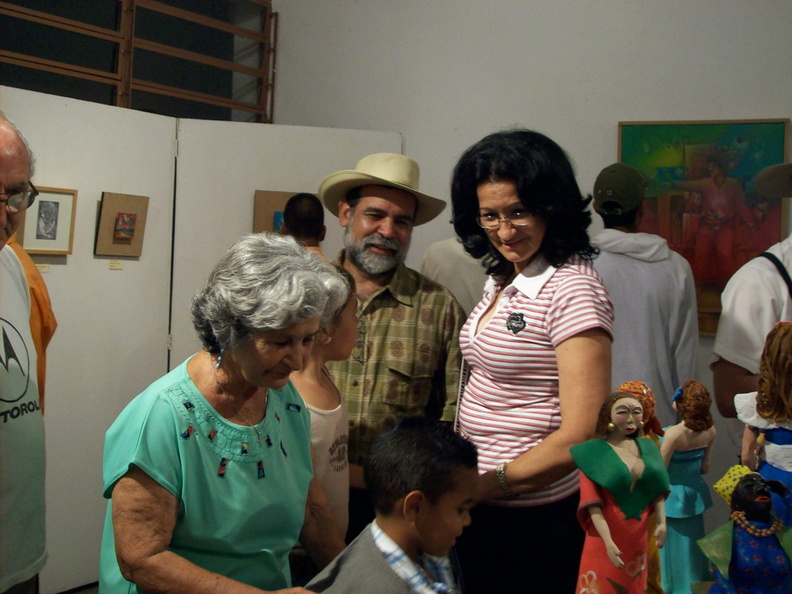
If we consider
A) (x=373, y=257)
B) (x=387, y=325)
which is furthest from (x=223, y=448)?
(x=373, y=257)

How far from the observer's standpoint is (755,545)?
4.80 ft

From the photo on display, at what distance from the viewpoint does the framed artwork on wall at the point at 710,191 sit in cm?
356

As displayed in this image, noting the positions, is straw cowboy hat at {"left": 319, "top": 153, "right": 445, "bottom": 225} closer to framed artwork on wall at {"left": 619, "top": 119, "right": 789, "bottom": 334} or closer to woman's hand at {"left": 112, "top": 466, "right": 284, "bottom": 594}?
woman's hand at {"left": 112, "top": 466, "right": 284, "bottom": 594}

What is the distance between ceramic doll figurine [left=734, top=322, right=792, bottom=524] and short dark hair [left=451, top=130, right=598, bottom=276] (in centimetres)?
41

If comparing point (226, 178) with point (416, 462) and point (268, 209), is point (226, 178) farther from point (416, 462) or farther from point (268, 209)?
point (416, 462)

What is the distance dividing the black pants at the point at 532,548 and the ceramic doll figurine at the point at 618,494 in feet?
0.49

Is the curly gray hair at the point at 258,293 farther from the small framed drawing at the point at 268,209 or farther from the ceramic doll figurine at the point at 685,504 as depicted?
the small framed drawing at the point at 268,209

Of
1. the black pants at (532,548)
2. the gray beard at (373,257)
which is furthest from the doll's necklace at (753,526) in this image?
the gray beard at (373,257)

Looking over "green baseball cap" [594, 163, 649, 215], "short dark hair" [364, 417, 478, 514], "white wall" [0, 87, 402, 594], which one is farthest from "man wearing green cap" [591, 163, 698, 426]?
"white wall" [0, 87, 402, 594]

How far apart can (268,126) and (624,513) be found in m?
3.14

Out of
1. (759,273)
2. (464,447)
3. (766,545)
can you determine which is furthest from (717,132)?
(464,447)

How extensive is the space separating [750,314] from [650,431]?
775 mm

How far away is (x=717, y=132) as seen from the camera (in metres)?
3.60

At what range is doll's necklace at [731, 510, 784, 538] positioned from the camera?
4.81 ft
